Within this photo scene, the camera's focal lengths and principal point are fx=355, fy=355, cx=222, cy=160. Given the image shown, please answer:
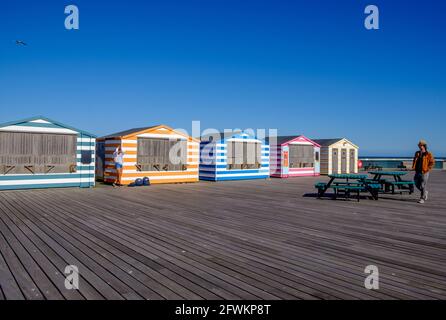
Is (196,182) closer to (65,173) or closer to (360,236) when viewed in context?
(65,173)

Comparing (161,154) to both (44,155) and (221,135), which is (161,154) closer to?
(221,135)

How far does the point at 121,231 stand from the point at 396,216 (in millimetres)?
7010

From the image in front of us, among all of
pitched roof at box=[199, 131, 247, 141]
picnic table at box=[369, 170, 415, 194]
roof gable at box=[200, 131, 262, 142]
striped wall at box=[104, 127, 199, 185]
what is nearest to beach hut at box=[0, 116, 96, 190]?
striped wall at box=[104, 127, 199, 185]

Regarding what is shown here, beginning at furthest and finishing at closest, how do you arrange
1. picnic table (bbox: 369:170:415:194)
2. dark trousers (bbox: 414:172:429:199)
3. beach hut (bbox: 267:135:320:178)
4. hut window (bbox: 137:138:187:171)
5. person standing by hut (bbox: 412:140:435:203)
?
beach hut (bbox: 267:135:320:178)
hut window (bbox: 137:138:187:171)
picnic table (bbox: 369:170:415:194)
dark trousers (bbox: 414:172:429:199)
person standing by hut (bbox: 412:140:435:203)

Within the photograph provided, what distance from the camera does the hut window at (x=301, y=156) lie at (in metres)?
25.3

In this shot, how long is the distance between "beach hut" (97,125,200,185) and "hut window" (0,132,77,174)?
2.36m

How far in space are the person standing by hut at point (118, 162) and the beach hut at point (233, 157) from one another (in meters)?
5.77

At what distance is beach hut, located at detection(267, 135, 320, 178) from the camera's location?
966 inches

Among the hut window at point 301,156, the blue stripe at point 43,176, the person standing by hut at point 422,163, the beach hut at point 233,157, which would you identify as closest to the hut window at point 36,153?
the blue stripe at point 43,176

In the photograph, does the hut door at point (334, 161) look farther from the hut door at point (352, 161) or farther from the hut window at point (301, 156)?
the hut window at point (301, 156)

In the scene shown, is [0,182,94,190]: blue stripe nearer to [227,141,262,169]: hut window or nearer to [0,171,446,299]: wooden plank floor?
[0,171,446,299]: wooden plank floor

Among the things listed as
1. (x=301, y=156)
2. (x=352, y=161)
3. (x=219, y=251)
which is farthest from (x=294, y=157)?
(x=219, y=251)

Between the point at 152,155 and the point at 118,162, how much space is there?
197cm
